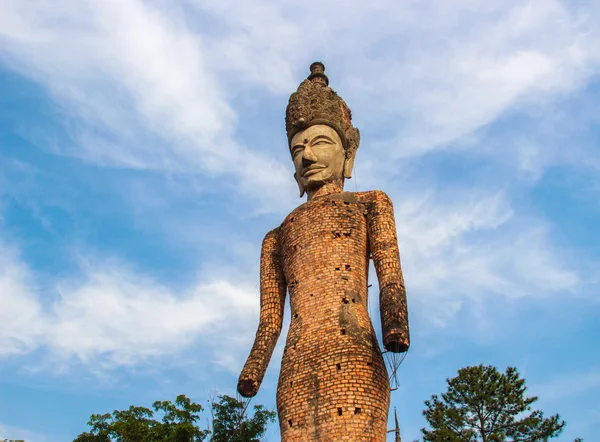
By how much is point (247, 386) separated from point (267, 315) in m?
1.51

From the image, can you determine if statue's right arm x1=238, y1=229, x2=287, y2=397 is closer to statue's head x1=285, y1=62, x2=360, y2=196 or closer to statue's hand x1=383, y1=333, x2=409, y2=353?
statue's head x1=285, y1=62, x2=360, y2=196

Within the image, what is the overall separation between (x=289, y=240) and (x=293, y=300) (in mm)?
1249

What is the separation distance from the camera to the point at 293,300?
12.1 m

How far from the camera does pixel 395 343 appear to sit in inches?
413

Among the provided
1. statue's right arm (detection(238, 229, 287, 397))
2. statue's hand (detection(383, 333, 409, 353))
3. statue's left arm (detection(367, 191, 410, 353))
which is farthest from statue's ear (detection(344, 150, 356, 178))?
statue's hand (detection(383, 333, 409, 353))

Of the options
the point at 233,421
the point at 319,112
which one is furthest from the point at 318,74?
the point at 233,421

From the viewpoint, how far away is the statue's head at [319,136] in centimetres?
1352

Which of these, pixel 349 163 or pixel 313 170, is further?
pixel 349 163

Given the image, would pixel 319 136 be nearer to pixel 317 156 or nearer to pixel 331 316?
pixel 317 156

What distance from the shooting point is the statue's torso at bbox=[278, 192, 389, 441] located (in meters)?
10.3

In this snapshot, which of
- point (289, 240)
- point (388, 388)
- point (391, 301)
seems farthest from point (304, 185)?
point (388, 388)

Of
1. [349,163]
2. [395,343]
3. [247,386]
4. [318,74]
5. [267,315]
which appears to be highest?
[318,74]

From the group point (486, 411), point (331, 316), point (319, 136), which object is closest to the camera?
point (331, 316)

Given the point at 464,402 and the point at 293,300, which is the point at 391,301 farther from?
the point at 464,402
